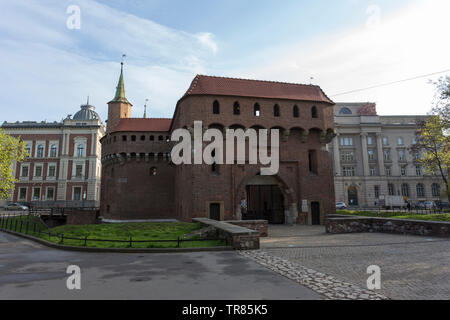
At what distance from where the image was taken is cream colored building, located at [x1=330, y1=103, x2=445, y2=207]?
53.9 metres

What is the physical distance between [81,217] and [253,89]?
77.0 ft

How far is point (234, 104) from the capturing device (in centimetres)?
2322

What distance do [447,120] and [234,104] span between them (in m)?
19.0

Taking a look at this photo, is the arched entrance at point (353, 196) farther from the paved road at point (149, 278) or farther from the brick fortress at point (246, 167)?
the paved road at point (149, 278)

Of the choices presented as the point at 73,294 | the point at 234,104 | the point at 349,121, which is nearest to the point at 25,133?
the point at 234,104

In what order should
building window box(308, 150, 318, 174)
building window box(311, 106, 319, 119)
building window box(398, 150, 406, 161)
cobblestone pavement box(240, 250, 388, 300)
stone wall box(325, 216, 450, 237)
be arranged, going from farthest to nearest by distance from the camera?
building window box(398, 150, 406, 161)
building window box(311, 106, 319, 119)
building window box(308, 150, 318, 174)
stone wall box(325, 216, 450, 237)
cobblestone pavement box(240, 250, 388, 300)

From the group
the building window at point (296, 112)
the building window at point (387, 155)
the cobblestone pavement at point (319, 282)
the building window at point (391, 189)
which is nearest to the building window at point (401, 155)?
the building window at point (387, 155)

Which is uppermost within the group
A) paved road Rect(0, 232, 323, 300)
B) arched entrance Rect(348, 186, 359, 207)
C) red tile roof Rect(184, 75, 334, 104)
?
red tile roof Rect(184, 75, 334, 104)

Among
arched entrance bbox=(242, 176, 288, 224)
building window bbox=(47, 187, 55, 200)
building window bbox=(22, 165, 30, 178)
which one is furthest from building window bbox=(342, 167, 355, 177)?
building window bbox=(22, 165, 30, 178)

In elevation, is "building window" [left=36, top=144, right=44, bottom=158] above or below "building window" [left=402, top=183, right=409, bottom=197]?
above

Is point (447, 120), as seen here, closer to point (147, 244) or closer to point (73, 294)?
point (147, 244)

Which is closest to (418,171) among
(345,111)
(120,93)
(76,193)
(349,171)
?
(349,171)

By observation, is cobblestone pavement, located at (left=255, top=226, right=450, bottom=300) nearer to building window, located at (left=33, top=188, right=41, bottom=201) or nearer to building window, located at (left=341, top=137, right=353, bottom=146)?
building window, located at (left=341, top=137, right=353, bottom=146)

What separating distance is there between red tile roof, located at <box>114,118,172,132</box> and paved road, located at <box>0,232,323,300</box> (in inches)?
845
